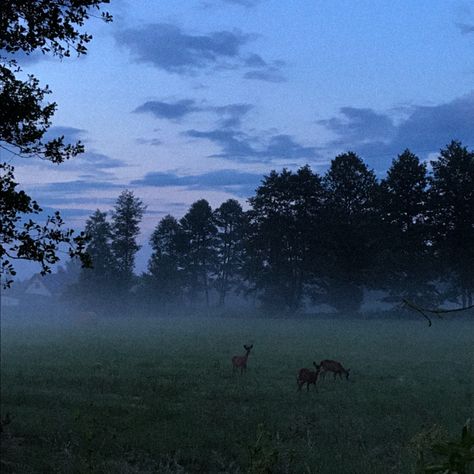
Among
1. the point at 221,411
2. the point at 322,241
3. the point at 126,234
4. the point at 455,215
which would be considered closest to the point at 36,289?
the point at 126,234

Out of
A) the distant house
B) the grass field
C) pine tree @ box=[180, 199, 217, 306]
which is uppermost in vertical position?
pine tree @ box=[180, 199, 217, 306]

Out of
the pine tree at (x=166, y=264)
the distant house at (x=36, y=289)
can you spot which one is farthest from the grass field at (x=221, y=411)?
the distant house at (x=36, y=289)

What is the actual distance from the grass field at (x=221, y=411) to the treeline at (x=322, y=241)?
39684 mm

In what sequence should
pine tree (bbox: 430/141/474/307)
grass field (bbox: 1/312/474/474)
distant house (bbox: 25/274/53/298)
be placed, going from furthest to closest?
distant house (bbox: 25/274/53/298) → pine tree (bbox: 430/141/474/307) → grass field (bbox: 1/312/474/474)

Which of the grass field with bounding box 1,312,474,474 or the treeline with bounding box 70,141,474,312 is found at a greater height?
the treeline with bounding box 70,141,474,312

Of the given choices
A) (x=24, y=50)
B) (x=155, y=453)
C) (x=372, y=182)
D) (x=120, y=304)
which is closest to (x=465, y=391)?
(x=155, y=453)

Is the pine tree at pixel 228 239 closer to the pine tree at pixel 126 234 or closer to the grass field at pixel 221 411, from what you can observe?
the pine tree at pixel 126 234

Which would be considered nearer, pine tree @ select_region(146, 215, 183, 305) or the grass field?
the grass field

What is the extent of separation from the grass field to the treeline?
39.7m

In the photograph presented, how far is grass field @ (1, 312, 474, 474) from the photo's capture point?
9.29 meters

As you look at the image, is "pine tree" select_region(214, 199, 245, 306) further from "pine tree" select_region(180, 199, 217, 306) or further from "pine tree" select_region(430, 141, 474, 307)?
"pine tree" select_region(430, 141, 474, 307)

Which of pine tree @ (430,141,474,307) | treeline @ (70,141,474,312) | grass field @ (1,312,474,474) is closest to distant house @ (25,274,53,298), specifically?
treeline @ (70,141,474,312)

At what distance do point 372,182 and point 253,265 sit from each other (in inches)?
829

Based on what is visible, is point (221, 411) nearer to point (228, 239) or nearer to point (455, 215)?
point (455, 215)
